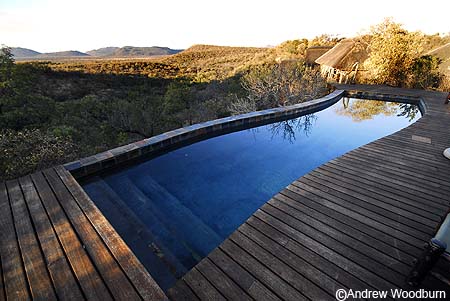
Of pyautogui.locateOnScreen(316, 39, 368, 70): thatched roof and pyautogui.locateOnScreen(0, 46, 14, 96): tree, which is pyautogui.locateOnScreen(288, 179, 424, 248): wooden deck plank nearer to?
pyautogui.locateOnScreen(0, 46, 14, 96): tree

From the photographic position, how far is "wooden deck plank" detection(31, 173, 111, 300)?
1.40 meters

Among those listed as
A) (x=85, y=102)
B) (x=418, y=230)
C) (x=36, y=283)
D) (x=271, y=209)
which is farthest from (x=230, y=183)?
(x=85, y=102)

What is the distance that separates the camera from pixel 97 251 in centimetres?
167

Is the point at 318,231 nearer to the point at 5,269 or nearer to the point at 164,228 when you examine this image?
the point at 164,228

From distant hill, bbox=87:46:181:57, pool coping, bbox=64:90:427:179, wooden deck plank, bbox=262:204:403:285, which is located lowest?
wooden deck plank, bbox=262:204:403:285

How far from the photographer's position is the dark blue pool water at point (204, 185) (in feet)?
7.63

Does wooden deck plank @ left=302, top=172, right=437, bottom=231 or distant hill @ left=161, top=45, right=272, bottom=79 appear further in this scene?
distant hill @ left=161, top=45, right=272, bottom=79

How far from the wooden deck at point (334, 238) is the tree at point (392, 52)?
916 centimetres

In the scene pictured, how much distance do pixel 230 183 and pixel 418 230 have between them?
2.37 meters

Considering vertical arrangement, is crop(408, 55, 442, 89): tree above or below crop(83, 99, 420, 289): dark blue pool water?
above

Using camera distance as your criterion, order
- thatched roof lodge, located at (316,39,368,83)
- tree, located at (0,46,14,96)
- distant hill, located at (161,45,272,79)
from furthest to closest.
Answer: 1. distant hill, located at (161,45,272,79)
2. thatched roof lodge, located at (316,39,368,83)
3. tree, located at (0,46,14,96)

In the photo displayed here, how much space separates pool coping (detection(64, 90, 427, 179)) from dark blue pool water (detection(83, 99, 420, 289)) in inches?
6.5

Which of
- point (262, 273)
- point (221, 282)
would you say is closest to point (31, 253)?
point (221, 282)

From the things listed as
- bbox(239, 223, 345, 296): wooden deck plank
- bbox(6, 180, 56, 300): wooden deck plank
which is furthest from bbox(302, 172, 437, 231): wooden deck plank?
bbox(6, 180, 56, 300): wooden deck plank
